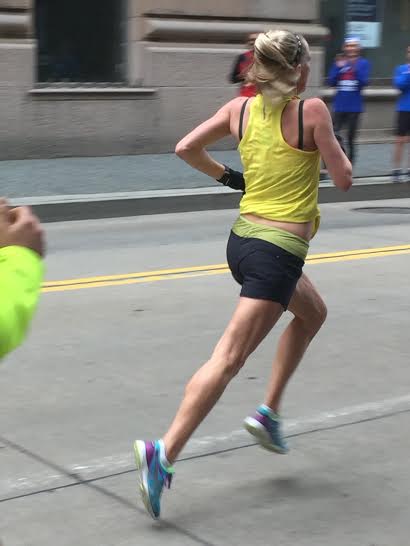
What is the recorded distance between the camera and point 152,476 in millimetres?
3717

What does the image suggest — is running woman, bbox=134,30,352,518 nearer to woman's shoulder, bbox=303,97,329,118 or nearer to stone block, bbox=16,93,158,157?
woman's shoulder, bbox=303,97,329,118

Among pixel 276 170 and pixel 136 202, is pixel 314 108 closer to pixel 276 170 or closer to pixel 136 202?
pixel 276 170

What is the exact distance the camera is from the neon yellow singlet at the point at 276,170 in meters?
3.88

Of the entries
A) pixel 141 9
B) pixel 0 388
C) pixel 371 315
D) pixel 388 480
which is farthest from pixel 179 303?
pixel 141 9

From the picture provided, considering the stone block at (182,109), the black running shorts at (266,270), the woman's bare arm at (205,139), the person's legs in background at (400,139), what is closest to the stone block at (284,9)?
the stone block at (182,109)

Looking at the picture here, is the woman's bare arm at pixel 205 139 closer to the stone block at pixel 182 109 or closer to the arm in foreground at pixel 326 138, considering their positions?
the arm in foreground at pixel 326 138

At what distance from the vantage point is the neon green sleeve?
82.3 inches

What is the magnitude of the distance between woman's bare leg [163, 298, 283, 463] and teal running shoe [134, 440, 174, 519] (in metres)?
0.05

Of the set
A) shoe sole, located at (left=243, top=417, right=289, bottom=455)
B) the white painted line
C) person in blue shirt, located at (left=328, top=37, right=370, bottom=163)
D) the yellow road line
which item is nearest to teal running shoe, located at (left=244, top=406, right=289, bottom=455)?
shoe sole, located at (left=243, top=417, right=289, bottom=455)

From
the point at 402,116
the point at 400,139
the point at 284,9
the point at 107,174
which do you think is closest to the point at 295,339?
the point at 107,174

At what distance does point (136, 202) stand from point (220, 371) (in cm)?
844

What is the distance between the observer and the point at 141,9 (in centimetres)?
1594

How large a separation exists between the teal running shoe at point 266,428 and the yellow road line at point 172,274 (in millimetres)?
3596

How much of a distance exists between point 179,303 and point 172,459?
11.9 feet
